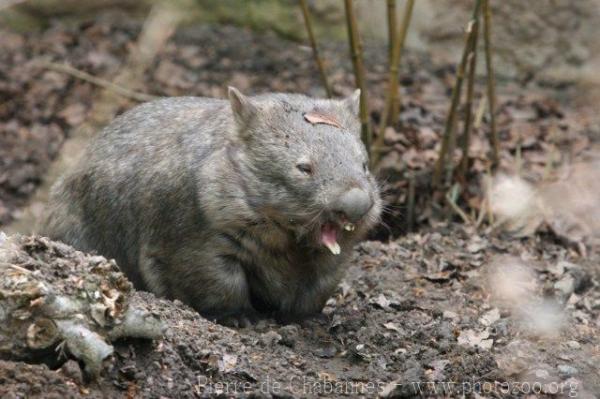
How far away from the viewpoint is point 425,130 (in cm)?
1092

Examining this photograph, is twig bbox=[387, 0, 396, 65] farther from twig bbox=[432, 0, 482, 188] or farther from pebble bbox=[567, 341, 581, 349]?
pebble bbox=[567, 341, 581, 349]

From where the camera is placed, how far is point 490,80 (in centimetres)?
976

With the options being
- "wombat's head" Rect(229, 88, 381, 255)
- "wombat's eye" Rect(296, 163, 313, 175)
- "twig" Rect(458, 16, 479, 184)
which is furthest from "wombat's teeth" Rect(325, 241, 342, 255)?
"twig" Rect(458, 16, 479, 184)

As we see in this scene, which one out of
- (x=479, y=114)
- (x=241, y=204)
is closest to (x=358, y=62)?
(x=479, y=114)

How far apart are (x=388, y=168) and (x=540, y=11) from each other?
3.40 m

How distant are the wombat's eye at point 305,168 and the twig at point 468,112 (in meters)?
3.26

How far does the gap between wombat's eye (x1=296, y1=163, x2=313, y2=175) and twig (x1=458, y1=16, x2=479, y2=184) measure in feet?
10.7

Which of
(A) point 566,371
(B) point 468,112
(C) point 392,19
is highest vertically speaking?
(C) point 392,19

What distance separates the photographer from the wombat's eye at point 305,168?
6.42 metres

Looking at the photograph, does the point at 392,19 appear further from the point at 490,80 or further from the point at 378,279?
the point at 378,279

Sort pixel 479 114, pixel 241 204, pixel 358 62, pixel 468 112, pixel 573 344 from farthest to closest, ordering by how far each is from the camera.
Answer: pixel 479 114 < pixel 468 112 < pixel 358 62 < pixel 573 344 < pixel 241 204

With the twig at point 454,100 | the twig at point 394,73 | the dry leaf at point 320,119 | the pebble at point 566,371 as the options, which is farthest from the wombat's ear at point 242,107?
the twig at point 394,73

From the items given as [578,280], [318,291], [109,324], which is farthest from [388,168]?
[109,324]

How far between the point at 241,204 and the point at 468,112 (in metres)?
3.66
